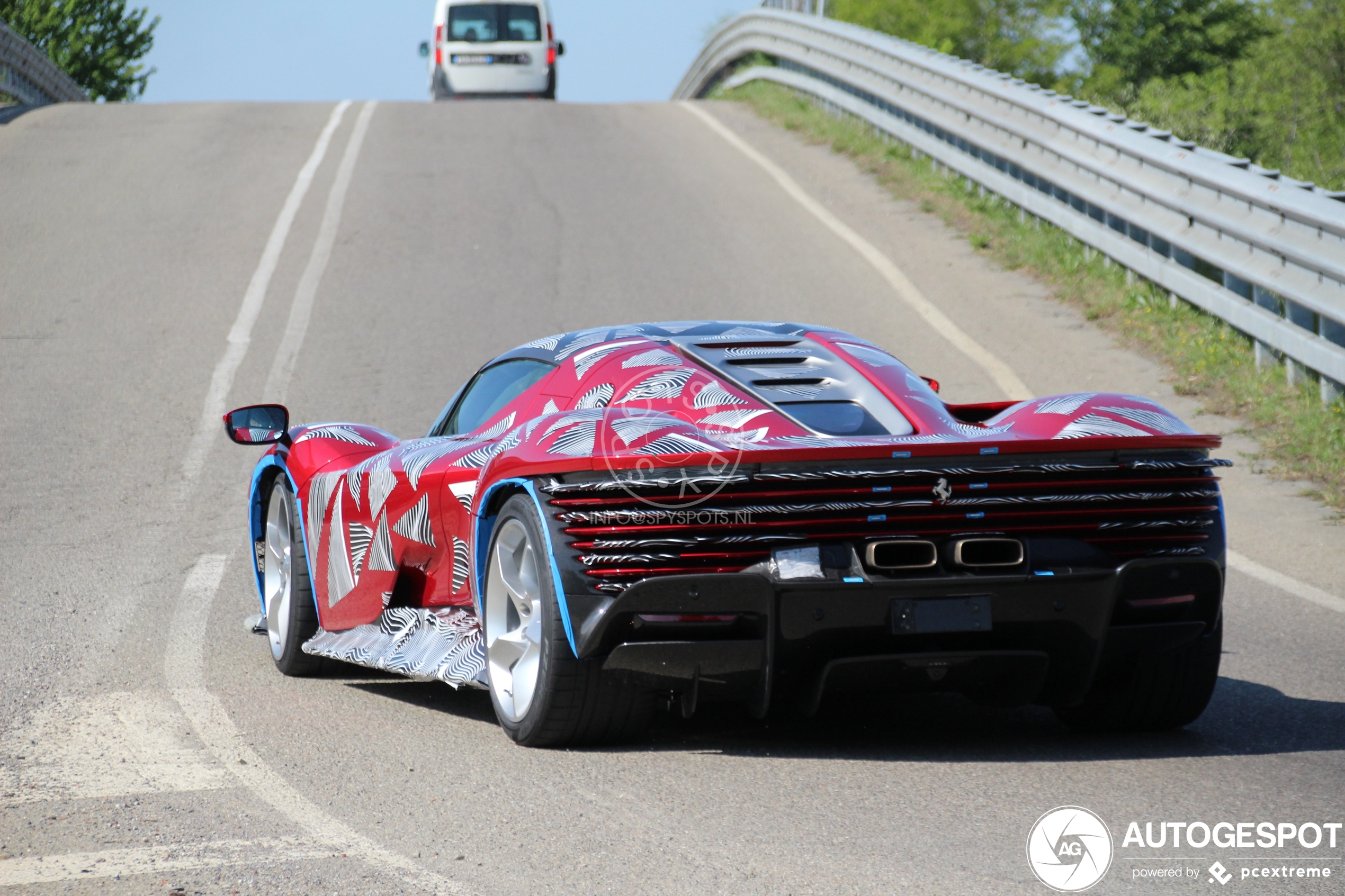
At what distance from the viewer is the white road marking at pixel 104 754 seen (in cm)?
430

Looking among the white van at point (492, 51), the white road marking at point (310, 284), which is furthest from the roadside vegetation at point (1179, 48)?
the white road marking at point (310, 284)

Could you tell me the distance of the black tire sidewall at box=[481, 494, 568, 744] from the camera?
14.4ft

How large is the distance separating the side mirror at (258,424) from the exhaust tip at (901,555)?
3045 mm

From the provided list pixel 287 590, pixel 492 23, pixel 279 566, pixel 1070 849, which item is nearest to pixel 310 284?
pixel 279 566

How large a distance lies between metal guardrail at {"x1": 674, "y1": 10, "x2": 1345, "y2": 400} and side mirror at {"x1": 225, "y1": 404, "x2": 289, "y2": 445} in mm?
6078

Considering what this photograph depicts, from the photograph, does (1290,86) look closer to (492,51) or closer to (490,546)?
(492,51)

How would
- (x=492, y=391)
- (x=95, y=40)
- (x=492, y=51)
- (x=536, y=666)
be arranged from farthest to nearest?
(x=95, y=40)
(x=492, y=51)
(x=492, y=391)
(x=536, y=666)

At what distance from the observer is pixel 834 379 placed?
196 inches

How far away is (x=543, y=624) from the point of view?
4.46 m

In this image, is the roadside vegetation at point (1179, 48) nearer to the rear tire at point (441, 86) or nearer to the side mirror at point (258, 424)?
the rear tire at point (441, 86)

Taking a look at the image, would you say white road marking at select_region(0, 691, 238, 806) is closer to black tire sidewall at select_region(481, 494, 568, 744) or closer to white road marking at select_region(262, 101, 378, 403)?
black tire sidewall at select_region(481, 494, 568, 744)

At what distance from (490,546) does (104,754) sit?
1.30 m

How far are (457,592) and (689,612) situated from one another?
1.26m

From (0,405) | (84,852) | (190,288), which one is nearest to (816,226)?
(190,288)
